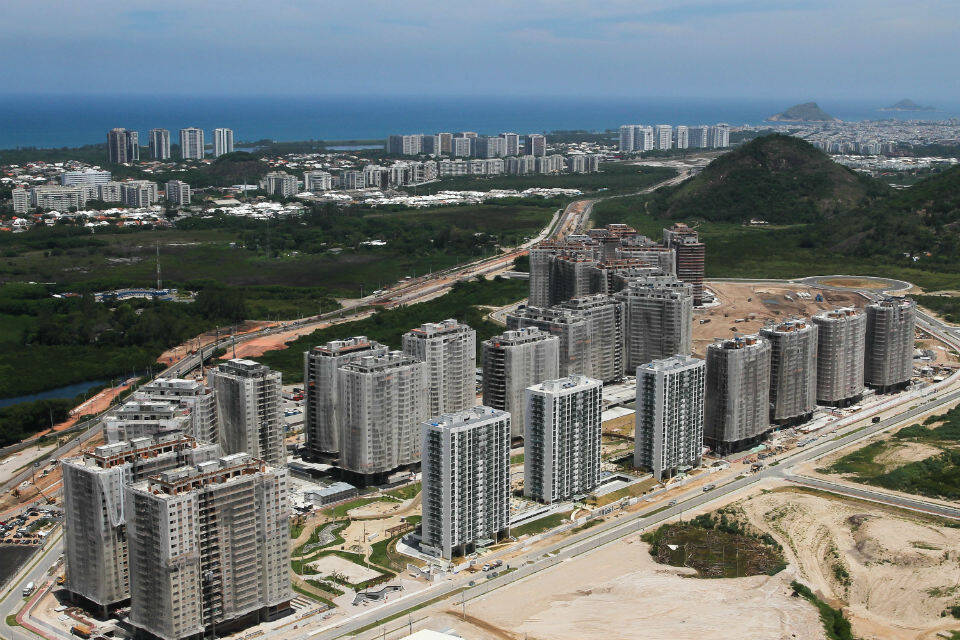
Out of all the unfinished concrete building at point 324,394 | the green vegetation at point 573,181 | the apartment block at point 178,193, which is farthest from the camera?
the green vegetation at point 573,181

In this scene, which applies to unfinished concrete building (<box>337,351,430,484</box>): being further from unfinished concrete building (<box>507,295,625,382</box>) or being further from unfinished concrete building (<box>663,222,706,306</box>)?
unfinished concrete building (<box>663,222,706,306</box>)

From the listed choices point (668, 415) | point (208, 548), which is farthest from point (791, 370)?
point (208, 548)

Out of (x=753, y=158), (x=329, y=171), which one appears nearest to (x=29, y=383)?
(x=753, y=158)

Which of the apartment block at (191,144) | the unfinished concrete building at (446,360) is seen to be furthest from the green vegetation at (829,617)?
the apartment block at (191,144)

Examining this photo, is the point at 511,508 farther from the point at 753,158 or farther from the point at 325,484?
the point at 753,158

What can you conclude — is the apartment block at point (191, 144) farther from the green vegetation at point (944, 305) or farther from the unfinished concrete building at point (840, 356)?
the unfinished concrete building at point (840, 356)

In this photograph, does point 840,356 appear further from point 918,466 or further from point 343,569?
point 343,569
